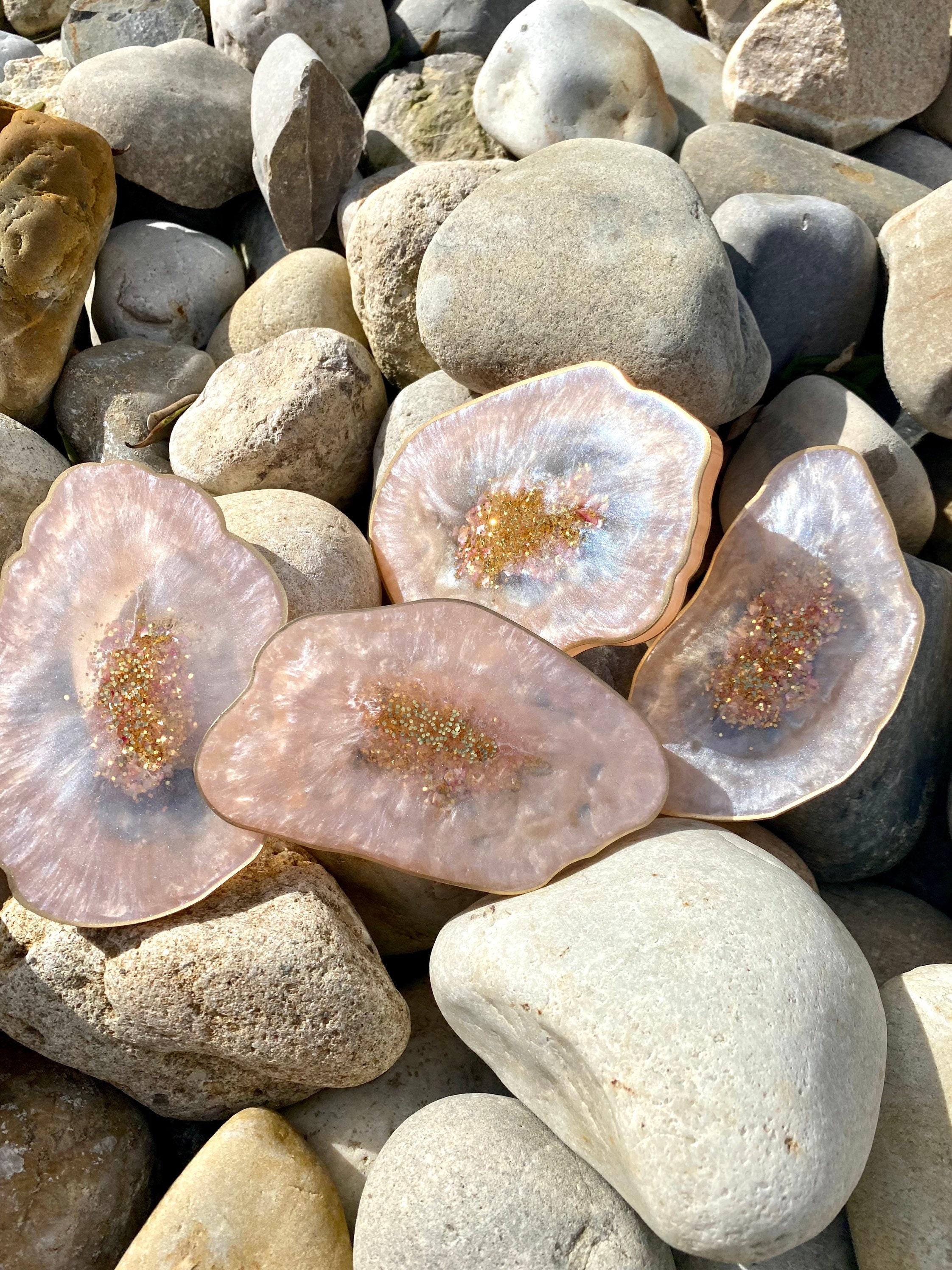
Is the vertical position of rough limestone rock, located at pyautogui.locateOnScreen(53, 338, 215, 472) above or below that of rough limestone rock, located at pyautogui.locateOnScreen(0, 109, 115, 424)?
below

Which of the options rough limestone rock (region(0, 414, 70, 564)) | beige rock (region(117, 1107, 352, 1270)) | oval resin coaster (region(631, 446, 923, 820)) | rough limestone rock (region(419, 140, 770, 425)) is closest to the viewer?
beige rock (region(117, 1107, 352, 1270))

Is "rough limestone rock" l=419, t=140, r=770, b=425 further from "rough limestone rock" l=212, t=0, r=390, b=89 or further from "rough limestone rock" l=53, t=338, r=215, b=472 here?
"rough limestone rock" l=212, t=0, r=390, b=89

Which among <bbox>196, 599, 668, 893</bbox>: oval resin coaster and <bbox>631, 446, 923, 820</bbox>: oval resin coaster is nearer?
<bbox>196, 599, 668, 893</bbox>: oval resin coaster

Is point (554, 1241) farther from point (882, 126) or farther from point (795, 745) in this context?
point (882, 126)

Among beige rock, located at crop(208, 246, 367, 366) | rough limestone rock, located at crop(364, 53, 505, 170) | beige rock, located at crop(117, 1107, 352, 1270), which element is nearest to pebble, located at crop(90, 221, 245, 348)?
beige rock, located at crop(208, 246, 367, 366)

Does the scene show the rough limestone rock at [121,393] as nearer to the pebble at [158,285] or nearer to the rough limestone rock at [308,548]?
the pebble at [158,285]

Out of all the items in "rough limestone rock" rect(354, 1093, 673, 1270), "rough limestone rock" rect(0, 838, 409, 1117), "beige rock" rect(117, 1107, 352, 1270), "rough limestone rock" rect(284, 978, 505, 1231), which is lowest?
"rough limestone rock" rect(284, 978, 505, 1231)

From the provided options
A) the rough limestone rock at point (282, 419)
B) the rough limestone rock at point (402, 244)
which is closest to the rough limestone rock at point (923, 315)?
the rough limestone rock at point (402, 244)
